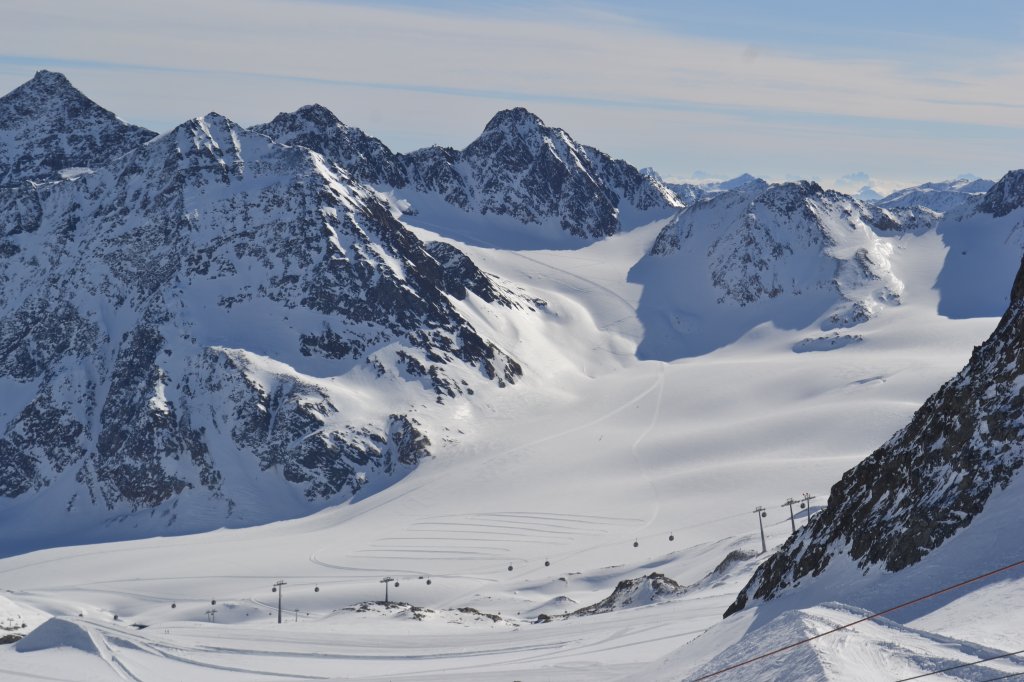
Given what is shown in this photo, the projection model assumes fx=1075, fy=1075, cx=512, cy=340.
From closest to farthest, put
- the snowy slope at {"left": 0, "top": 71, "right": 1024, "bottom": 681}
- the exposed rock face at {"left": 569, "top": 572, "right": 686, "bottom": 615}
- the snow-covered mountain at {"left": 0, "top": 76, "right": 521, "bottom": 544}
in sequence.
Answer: the exposed rock face at {"left": 569, "top": 572, "right": 686, "bottom": 615} < the snowy slope at {"left": 0, "top": 71, "right": 1024, "bottom": 681} < the snow-covered mountain at {"left": 0, "top": 76, "right": 521, "bottom": 544}

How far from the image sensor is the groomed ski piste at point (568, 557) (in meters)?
31.3

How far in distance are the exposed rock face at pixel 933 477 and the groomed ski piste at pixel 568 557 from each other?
6.24 feet

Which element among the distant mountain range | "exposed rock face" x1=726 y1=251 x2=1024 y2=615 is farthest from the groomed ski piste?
the distant mountain range

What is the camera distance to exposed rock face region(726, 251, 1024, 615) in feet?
92.6

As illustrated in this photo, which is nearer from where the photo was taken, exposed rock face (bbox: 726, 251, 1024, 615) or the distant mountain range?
exposed rock face (bbox: 726, 251, 1024, 615)

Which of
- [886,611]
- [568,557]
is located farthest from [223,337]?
[886,611]

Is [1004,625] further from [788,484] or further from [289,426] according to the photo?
[289,426]

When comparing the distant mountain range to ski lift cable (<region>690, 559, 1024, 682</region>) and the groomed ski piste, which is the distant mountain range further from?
ski lift cable (<region>690, 559, 1024, 682</region>)

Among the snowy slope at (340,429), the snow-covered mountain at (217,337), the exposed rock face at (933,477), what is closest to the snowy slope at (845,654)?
the exposed rock face at (933,477)

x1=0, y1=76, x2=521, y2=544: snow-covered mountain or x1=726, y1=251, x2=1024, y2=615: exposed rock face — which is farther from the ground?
x1=0, y1=76, x2=521, y2=544: snow-covered mountain

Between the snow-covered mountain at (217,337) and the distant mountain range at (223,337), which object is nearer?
the distant mountain range at (223,337)

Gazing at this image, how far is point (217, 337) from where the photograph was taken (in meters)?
151

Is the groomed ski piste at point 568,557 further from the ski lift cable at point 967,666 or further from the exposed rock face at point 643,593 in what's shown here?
the exposed rock face at point 643,593

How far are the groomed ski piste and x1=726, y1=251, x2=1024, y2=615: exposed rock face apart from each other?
190cm
